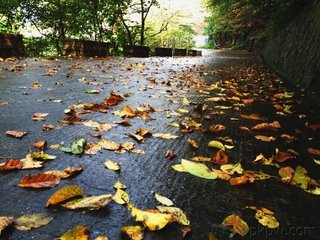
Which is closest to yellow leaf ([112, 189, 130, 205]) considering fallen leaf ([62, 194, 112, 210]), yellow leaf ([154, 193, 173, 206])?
fallen leaf ([62, 194, 112, 210])

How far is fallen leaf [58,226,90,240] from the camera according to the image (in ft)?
3.74

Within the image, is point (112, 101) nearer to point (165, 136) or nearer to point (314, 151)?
point (165, 136)

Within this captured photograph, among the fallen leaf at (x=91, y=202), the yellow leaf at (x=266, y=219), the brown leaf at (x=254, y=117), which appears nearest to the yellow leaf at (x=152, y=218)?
the fallen leaf at (x=91, y=202)

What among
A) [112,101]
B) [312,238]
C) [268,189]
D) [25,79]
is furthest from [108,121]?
[25,79]

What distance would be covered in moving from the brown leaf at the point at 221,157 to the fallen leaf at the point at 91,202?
2.63 feet

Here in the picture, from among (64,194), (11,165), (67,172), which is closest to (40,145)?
(11,165)

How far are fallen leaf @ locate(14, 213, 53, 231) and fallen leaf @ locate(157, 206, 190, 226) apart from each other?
0.47m

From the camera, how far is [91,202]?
138 centimetres

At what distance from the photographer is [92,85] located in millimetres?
4625

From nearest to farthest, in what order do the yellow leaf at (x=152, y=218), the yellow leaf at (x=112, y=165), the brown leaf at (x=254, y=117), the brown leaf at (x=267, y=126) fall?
the yellow leaf at (x=152, y=218)
the yellow leaf at (x=112, y=165)
the brown leaf at (x=267, y=126)
the brown leaf at (x=254, y=117)

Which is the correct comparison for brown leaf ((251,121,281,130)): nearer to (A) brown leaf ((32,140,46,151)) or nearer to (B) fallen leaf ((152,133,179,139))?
(B) fallen leaf ((152,133,179,139))

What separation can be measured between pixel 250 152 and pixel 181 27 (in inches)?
788

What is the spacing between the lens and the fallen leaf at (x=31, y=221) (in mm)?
1183

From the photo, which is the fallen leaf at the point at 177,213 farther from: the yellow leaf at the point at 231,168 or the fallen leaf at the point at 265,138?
the fallen leaf at the point at 265,138
